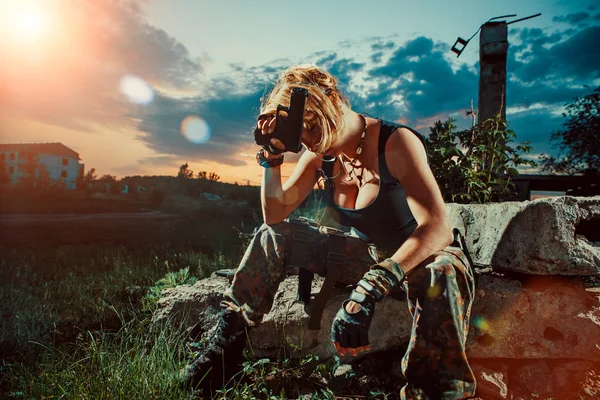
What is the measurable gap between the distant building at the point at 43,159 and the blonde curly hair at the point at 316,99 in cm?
3949

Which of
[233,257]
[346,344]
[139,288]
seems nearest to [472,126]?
[346,344]

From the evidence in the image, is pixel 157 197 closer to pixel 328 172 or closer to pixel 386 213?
pixel 328 172

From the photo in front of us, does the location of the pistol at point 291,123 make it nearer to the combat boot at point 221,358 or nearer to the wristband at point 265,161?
the wristband at point 265,161

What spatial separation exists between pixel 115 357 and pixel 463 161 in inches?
129

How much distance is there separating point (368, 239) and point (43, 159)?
4525 centimetres

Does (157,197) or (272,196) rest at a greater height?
(272,196)

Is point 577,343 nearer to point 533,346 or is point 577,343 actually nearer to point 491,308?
point 533,346

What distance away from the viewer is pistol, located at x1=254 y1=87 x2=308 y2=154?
76.3 inches

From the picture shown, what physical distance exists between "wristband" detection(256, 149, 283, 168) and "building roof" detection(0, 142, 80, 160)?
44553 mm

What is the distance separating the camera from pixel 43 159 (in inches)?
1523

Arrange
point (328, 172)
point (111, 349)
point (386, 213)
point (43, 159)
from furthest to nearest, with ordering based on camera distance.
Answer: point (43, 159) < point (111, 349) < point (328, 172) < point (386, 213)

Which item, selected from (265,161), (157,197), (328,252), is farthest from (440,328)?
(157,197)

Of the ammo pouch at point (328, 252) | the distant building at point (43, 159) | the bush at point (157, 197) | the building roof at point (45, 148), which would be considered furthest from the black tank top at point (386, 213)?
the building roof at point (45, 148)

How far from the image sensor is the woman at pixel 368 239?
1694mm
